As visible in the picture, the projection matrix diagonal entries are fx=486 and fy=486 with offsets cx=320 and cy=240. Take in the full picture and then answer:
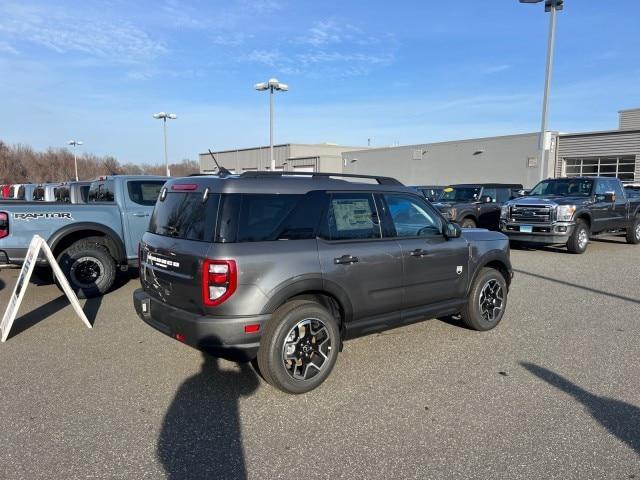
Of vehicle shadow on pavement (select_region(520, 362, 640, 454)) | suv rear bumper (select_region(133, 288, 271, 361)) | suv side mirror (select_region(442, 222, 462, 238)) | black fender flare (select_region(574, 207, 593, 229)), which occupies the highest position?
suv side mirror (select_region(442, 222, 462, 238))

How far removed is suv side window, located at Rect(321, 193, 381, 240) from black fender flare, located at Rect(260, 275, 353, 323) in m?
0.42

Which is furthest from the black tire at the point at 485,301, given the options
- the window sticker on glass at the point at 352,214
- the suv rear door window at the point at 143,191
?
the suv rear door window at the point at 143,191

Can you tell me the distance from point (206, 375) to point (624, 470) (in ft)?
10.6

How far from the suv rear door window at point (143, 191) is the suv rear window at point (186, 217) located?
3539 mm

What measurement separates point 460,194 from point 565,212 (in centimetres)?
456

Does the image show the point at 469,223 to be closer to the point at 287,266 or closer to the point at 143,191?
the point at 143,191

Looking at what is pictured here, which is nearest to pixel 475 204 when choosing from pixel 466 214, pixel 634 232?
pixel 466 214

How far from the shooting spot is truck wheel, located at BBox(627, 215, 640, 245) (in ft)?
46.4

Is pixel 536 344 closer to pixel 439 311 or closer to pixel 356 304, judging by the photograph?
pixel 439 311

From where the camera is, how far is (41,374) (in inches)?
175

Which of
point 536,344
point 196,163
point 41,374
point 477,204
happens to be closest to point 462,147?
point 477,204

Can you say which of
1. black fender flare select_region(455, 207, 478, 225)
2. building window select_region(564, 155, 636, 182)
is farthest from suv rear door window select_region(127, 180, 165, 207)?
building window select_region(564, 155, 636, 182)

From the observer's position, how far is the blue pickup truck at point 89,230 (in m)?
6.86

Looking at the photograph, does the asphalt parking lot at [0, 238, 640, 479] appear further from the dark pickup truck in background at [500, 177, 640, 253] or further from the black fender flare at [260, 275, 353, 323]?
the dark pickup truck in background at [500, 177, 640, 253]
